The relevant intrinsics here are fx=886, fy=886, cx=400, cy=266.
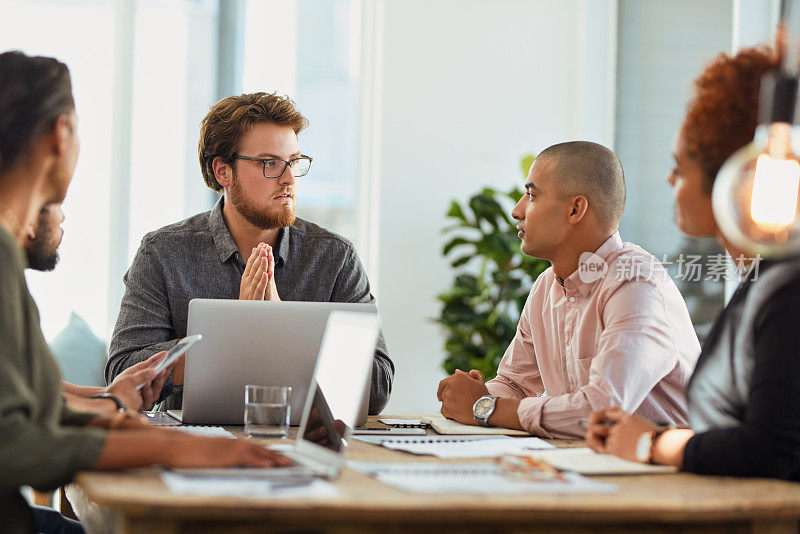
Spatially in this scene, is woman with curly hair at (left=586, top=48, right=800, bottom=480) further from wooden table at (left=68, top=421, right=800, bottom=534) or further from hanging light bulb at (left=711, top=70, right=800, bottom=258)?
hanging light bulb at (left=711, top=70, right=800, bottom=258)

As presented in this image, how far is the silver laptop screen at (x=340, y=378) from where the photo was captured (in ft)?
4.46

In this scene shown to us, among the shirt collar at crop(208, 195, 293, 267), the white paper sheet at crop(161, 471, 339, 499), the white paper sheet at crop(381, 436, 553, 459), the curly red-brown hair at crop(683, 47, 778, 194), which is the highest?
the curly red-brown hair at crop(683, 47, 778, 194)

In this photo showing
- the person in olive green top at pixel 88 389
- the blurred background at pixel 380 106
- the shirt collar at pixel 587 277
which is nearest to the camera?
the person in olive green top at pixel 88 389

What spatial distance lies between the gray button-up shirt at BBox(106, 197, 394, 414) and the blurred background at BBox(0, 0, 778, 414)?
5.52ft

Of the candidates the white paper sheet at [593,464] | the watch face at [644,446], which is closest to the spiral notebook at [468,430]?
the white paper sheet at [593,464]

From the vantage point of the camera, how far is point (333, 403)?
1.48 metres

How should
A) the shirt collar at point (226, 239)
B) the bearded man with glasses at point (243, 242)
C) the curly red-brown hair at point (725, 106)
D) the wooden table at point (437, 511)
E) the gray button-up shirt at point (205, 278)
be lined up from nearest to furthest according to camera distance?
1. the wooden table at point (437, 511)
2. the curly red-brown hair at point (725, 106)
3. the gray button-up shirt at point (205, 278)
4. the bearded man with glasses at point (243, 242)
5. the shirt collar at point (226, 239)

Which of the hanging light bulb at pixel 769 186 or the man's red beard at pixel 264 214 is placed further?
the man's red beard at pixel 264 214

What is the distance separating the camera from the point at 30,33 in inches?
165

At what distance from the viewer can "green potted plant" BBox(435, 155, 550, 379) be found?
13.6ft

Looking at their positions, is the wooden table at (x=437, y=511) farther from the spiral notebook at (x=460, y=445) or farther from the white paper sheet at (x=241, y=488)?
the spiral notebook at (x=460, y=445)

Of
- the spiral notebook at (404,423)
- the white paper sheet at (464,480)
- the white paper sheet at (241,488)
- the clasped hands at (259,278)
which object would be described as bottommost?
the spiral notebook at (404,423)

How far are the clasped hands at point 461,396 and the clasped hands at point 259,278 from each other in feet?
1.82

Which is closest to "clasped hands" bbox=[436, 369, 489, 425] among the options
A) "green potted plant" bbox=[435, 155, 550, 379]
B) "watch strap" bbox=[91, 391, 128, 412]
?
"watch strap" bbox=[91, 391, 128, 412]
